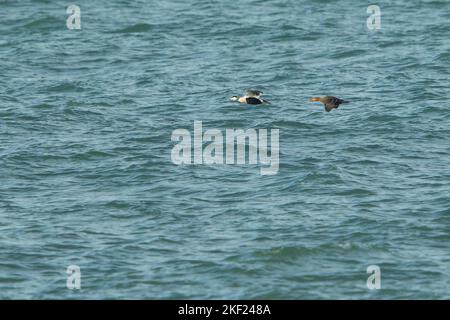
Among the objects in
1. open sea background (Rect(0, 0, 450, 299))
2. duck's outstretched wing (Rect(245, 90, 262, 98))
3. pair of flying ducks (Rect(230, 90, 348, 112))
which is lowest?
open sea background (Rect(0, 0, 450, 299))

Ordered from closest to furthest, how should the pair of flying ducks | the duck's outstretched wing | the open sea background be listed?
the open sea background, the pair of flying ducks, the duck's outstretched wing

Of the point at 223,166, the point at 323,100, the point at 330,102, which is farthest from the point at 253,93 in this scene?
the point at 223,166

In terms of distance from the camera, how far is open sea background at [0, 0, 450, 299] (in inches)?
1209

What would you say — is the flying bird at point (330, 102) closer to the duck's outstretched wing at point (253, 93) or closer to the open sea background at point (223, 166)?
the duck's outstretched wing at point (253, 93)

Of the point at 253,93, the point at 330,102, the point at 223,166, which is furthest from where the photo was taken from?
the point at 223,166

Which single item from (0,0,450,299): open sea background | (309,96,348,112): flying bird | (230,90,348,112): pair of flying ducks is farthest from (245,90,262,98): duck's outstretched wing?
(0,0,450,299): open sea background

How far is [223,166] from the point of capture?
3841 cm

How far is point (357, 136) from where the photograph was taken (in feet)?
135

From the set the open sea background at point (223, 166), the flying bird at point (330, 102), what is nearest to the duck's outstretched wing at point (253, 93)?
the flying bird at point (330, 102)

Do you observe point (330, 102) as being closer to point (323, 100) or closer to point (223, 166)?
point (323, 100)

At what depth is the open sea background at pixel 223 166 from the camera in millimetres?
30703

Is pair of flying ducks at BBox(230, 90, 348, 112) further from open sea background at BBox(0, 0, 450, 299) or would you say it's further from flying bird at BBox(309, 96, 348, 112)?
open sea background at BBox(0, 0, 450, 299)

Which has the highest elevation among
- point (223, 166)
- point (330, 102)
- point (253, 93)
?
point (253, 93)

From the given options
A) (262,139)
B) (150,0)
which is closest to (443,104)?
(262,139)
